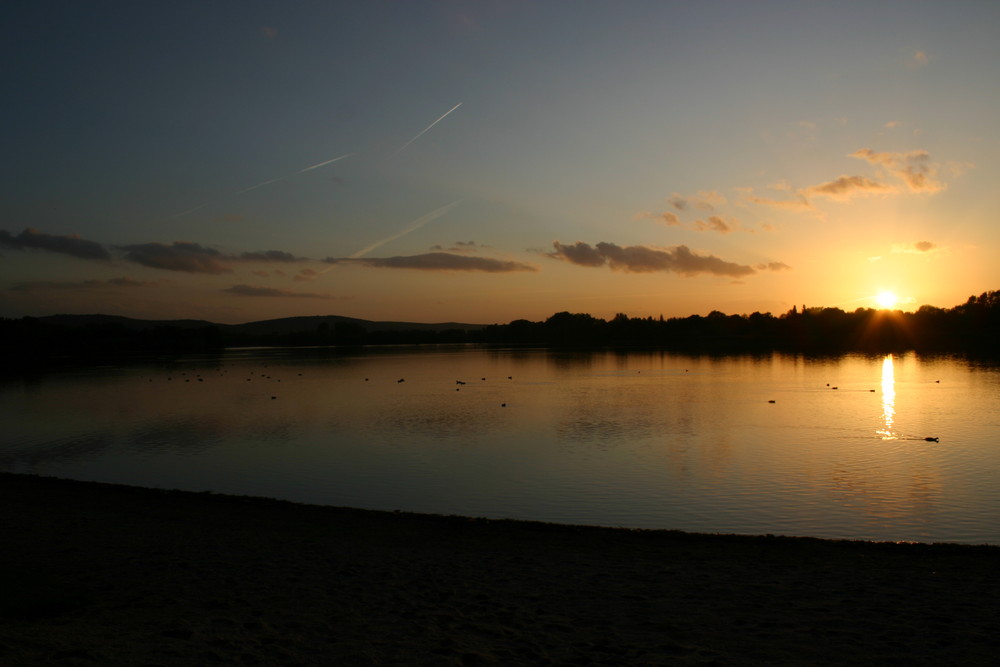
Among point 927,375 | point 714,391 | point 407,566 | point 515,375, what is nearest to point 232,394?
point 515,375

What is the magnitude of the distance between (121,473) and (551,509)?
1274 centimetres

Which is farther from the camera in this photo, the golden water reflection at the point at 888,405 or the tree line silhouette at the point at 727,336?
the tree line silhouette at the point at 727,336

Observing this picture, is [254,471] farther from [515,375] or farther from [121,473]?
[515,375]

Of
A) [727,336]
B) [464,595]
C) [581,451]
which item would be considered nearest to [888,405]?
[581,451]

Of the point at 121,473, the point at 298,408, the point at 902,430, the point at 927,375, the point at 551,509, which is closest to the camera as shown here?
the point at 551,509

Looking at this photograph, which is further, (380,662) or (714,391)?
(714,391)

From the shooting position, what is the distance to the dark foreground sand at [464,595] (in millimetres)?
6402

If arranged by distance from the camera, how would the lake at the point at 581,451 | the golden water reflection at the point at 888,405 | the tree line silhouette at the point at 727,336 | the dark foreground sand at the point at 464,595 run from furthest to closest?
the tree line silhouette at the point at 727,336 < the golden water reflection at the point at 888,405 < the lake at the point at 581,451 < the dark foreground sand at the point at 464,595

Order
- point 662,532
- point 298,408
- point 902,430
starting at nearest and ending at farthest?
point 662,532
point 902,430
point 298,408

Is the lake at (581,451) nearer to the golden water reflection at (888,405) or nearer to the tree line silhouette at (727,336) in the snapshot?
the golden water reflection at (888,405)

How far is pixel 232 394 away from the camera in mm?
44469

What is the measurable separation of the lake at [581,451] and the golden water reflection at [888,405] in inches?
5.3

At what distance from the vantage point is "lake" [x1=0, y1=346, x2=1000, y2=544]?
46.2ft

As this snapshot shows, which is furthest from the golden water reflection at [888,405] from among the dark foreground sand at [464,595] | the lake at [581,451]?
the dark foreground sand at [464,595]
